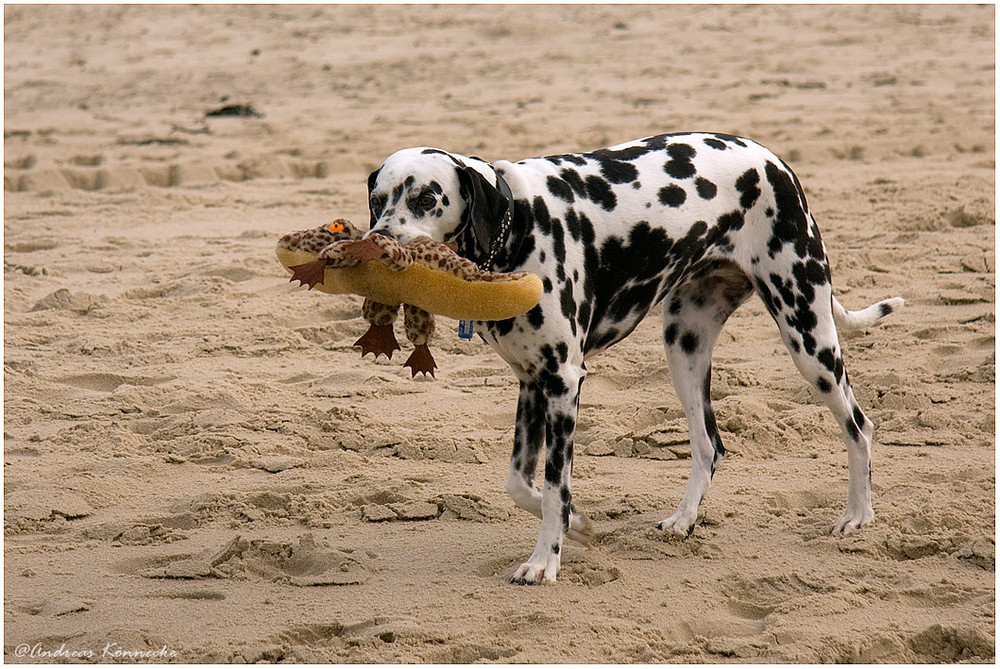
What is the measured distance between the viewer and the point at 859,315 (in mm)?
5426

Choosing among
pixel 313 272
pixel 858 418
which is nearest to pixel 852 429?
pixel 858 418

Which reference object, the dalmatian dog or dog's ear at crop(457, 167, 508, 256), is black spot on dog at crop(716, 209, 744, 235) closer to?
the dalmatian dog

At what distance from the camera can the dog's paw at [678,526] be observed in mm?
4910

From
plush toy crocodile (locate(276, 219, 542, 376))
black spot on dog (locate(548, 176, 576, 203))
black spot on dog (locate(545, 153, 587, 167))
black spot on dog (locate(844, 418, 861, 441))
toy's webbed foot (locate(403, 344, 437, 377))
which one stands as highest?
black spot on dog (locate(545, 153, 587, 167))

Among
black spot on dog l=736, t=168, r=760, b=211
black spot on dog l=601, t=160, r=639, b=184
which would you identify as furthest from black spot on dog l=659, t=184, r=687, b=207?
black spot on dog l=736, t=168, r=760, b=211

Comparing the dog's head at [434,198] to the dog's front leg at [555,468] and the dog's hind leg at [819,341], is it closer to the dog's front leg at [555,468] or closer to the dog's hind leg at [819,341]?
the dog's front leg at [555,468]

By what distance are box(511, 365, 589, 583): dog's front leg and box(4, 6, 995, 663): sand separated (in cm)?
12

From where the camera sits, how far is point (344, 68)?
16.2 m

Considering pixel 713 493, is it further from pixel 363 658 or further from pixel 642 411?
pixel 363 658

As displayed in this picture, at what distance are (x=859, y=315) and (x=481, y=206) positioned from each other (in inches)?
85.0

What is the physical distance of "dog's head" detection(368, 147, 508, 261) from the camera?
164 inches

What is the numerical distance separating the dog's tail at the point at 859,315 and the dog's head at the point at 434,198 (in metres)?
1.88

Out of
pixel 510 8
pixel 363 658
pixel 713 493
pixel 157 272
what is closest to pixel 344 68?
pixel 510 8

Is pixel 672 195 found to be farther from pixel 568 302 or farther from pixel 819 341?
pixel 819 341
